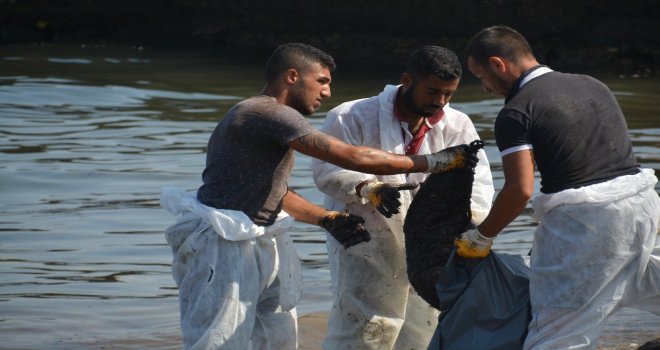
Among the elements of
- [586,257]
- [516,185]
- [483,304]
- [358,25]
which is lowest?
[358,25]

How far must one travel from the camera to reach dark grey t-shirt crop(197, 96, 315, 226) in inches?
195

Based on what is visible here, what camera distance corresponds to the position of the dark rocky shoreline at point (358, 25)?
1702 centimetres

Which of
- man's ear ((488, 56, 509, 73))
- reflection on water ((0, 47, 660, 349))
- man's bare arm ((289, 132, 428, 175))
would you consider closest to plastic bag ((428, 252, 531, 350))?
man's bare arm ((289, 132, 428, 175))

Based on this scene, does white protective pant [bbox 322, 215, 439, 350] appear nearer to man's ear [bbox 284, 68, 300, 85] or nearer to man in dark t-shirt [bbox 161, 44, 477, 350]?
man in dark t-shirt [bbox 161, 44, 477, 350]

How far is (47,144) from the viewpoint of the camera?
1310 cm

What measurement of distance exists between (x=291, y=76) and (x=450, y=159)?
0.77 meters

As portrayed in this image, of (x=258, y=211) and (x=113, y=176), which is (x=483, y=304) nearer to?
(x=258, y=211)

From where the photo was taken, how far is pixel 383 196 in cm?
522

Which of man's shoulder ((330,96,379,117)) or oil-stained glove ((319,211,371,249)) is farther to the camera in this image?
man's shoulder ((330,96,379,117))

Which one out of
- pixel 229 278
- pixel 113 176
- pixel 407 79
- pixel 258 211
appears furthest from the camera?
pixel 113 176

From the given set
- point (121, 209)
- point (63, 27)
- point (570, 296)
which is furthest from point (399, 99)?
point (63, 27)

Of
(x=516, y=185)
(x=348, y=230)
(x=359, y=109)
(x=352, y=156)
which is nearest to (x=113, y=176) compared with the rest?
(x=359, y=109)

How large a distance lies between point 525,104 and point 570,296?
2.51 feet

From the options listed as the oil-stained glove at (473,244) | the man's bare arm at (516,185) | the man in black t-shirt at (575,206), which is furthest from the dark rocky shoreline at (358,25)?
the man's bare arm at (516,185)
